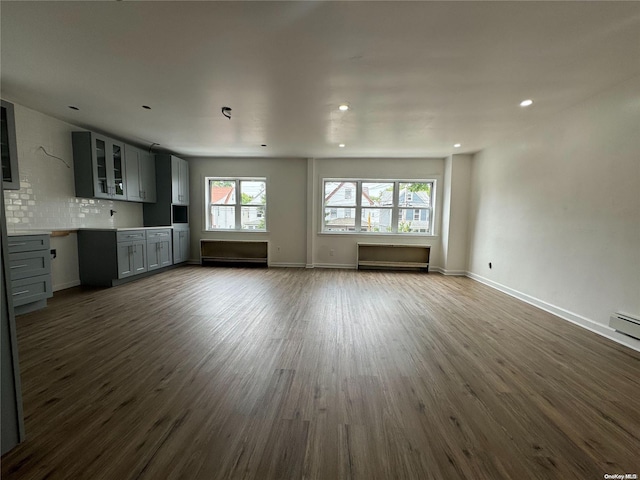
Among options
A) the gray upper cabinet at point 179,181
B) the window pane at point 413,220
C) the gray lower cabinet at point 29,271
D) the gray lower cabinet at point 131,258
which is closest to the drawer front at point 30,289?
the gray lower cabinet at point 29,271

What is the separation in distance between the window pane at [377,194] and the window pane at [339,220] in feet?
1.41

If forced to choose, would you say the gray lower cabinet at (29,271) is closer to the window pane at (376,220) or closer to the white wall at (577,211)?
the window pane at (376,220)

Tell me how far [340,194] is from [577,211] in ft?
14.0

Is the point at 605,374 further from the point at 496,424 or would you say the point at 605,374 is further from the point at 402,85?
the point at 402,85

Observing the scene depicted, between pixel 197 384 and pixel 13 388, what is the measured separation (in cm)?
89

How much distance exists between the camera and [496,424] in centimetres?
148

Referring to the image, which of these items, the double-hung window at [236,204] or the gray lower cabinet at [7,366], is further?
the double-hung window at [236,204]

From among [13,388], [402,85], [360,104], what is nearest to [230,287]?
[13,388]

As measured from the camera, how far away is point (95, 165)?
420cm

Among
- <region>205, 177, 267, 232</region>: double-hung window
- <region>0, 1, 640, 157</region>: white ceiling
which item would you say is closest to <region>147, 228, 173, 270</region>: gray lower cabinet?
<region>205, 177, 267, 232</region>: double-hung window

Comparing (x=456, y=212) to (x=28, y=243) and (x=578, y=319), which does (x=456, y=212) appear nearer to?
(x=578, y=319)

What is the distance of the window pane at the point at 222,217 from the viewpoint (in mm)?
6562

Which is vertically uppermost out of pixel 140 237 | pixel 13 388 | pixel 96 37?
pixel 96 37

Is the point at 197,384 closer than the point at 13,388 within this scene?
No
